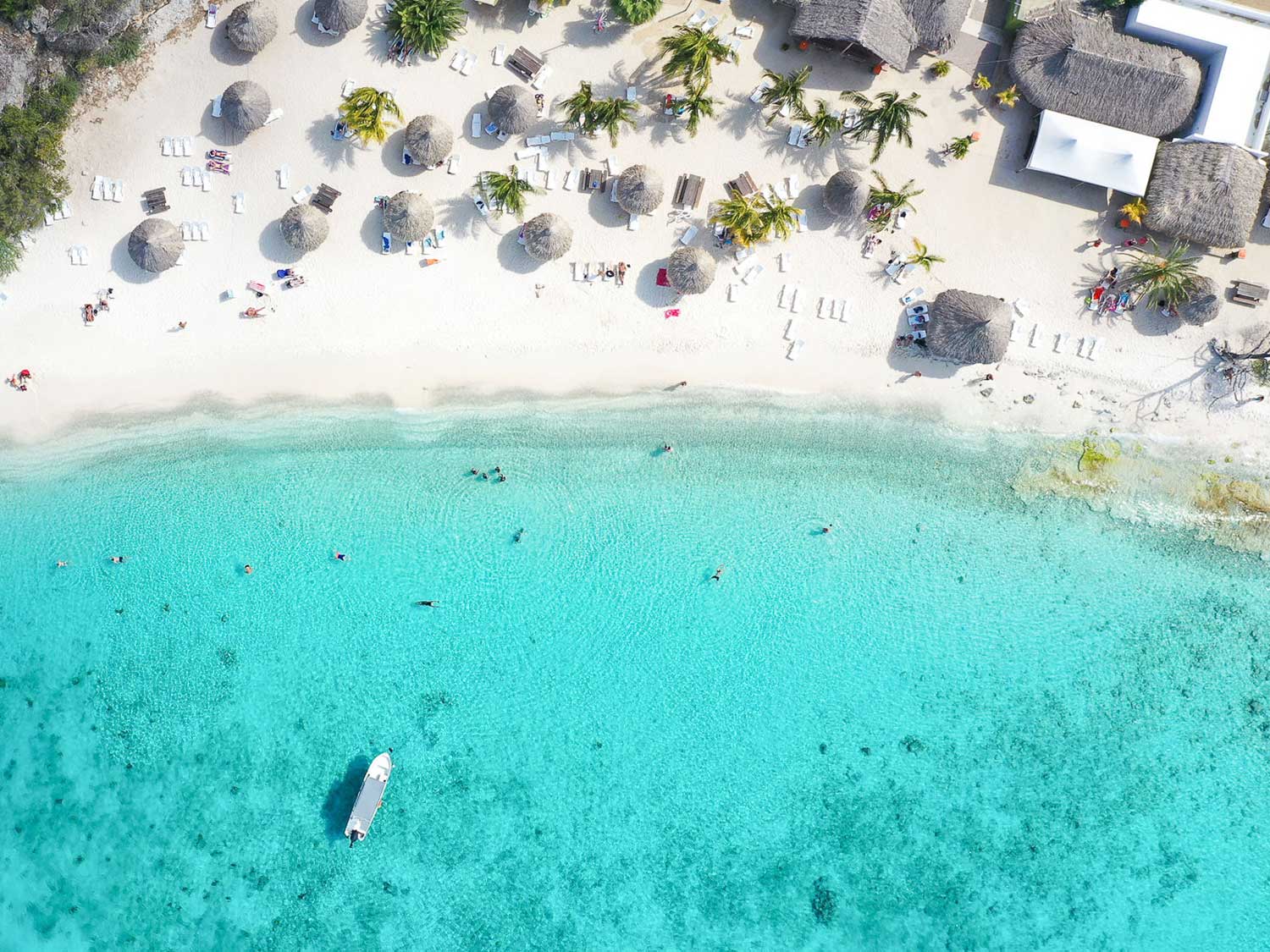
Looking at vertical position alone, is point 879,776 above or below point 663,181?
below

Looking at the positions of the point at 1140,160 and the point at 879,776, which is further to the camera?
the point at 879,776

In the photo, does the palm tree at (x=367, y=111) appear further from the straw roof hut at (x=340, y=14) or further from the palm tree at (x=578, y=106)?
the palm tree at (x=578, y=106)

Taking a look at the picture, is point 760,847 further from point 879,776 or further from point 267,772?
point 267,772

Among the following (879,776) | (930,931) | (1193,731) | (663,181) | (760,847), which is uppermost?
(663,181)

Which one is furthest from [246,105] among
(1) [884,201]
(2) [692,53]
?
(1) [884,201]

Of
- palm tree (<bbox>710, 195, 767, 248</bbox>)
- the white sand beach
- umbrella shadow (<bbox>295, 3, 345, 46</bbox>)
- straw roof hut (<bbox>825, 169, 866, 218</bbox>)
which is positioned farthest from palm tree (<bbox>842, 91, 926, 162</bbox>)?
umbrella shadow (<bbox>295, 3, 345, 46</bbox>)

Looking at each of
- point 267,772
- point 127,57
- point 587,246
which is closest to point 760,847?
point 267,772
